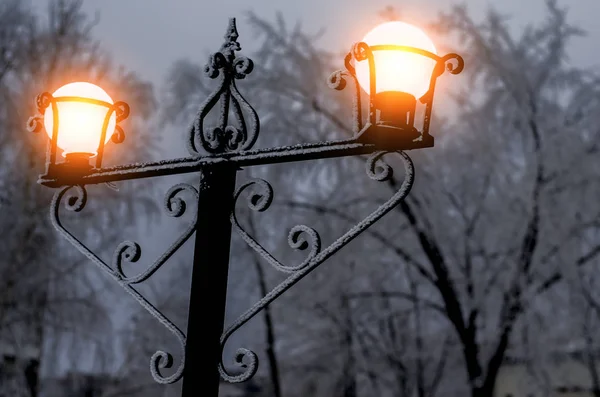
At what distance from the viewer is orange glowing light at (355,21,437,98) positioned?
2469mm

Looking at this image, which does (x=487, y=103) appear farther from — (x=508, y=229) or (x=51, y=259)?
(x=51, y=259)

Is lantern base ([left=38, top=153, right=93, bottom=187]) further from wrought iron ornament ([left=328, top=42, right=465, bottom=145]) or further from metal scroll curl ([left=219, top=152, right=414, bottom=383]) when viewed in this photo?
wrought iron ornament ([left=328, top=42, right=465, bottom=145])

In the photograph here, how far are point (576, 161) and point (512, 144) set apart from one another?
1172 mm

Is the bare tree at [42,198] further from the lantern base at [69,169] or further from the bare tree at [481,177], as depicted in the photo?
the lantern base at [69,169]

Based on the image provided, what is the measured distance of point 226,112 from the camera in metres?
3.09

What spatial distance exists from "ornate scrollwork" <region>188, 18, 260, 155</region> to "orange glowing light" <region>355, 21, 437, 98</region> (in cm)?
64

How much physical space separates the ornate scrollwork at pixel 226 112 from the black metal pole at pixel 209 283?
12 cm

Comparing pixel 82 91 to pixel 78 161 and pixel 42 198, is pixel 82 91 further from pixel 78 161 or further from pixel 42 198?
pixel 42 198

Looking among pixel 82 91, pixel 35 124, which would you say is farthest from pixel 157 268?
pixel 35 124

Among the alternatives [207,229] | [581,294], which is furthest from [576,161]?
[207,229]

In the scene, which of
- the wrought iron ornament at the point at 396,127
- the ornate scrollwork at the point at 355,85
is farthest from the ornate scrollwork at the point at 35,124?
the wrought iron ornament at the point at 396,127

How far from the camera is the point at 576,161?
989 cm

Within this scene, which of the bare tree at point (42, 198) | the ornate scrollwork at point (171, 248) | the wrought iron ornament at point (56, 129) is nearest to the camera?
the ornate scrollwork at point (171, 248)

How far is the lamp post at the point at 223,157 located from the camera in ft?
8.14
